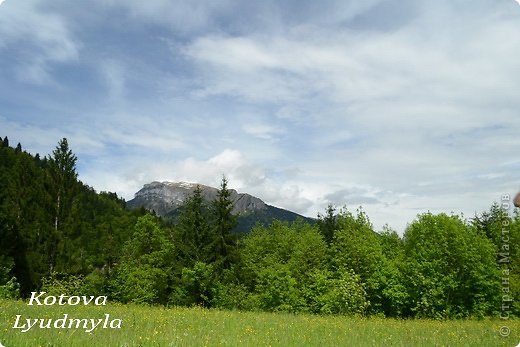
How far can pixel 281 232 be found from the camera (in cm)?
6944

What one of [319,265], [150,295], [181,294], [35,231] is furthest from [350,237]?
[35,231]

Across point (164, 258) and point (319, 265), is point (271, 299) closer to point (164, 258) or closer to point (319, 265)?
point (319, 265)

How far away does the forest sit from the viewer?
34.8m

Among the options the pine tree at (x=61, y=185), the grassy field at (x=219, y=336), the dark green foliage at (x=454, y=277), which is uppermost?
the pine tree at (x=61, y=185)

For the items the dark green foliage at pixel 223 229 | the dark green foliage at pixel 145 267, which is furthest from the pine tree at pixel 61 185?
the dark green foliage at pixel 223 229

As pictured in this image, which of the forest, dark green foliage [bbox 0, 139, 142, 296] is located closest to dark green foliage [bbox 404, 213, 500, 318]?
the forest

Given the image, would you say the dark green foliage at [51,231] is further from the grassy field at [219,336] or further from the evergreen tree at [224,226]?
the grassy field at [219,336]

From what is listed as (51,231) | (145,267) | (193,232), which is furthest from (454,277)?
(51,231)

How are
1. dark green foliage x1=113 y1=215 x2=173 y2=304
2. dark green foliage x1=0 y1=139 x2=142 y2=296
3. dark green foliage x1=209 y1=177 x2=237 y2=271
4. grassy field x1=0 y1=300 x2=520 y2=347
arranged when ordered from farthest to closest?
1. dark green foliage x1=209 y1=177 x2=237 y2=271
2. dark green foliage x1=113 y1=215 x2=173 y2=304
3. dark green foliage x1=0 y1=139 x2=142 y2=296
4. grassy field x1=0 y1=300 x2=520 y2=347

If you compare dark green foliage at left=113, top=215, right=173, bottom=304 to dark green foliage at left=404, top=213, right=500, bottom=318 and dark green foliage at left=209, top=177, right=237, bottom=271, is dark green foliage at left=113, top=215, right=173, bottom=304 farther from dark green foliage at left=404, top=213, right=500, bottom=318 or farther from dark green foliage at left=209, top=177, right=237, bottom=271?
dark green foliage at left=404, top=213, right=500, bottom=318

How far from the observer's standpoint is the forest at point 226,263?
114 ft

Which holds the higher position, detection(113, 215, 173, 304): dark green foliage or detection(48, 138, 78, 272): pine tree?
detection(48, 138, 78, 272): pine tree

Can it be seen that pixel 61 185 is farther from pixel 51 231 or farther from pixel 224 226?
pixel 224 226

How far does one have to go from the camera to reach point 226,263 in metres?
50.0
